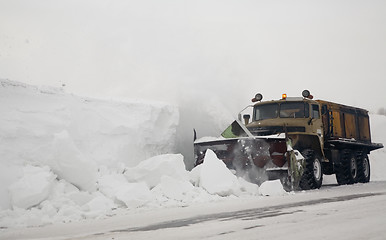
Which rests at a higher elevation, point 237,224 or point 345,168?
point 345,168

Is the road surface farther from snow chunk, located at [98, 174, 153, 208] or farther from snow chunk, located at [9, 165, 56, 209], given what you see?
snow chunk, located at [9, 165, 56, 209]

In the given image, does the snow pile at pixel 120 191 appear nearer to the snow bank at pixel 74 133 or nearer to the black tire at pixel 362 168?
the snow bank at pixel 74 133

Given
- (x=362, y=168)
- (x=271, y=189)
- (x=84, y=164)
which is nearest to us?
(x=84, y=164)

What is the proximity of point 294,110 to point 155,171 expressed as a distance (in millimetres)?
5217

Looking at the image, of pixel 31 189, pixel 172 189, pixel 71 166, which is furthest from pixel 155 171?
pixel 31 189

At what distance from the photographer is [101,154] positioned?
31.6 feet

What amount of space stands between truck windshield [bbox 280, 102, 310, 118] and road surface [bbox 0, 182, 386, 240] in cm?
501

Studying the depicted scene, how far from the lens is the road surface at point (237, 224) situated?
172 inches

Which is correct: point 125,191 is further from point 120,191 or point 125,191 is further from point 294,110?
point 294,110

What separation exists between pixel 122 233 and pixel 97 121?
574 cm

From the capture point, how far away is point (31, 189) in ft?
22.4

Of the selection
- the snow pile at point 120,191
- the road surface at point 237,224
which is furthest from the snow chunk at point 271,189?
the road surface at point 237,224

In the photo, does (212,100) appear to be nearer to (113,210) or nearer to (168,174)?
(168,174)

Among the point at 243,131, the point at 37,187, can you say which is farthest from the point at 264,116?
the point at 37,187
